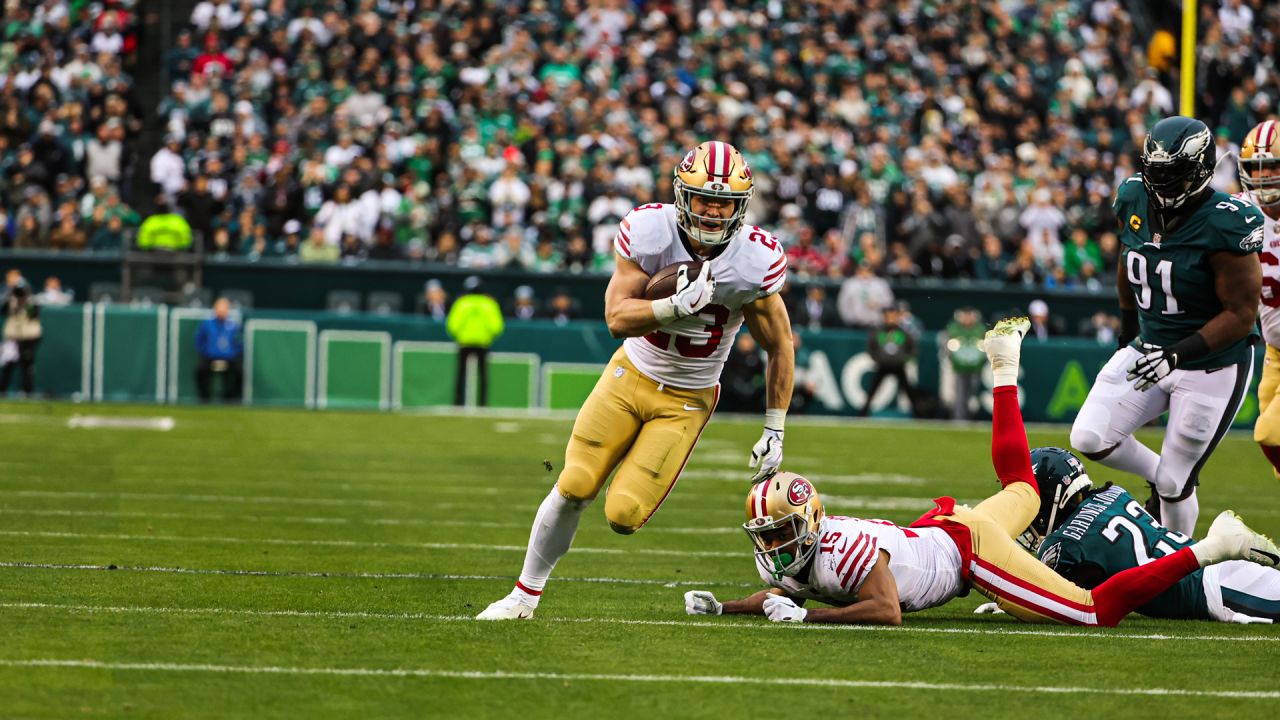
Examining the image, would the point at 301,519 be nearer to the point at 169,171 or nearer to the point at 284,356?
the point at 284,356

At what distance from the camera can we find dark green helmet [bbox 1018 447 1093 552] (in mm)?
6938

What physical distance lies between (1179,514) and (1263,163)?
1.60m

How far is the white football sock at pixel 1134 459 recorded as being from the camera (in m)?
7.62

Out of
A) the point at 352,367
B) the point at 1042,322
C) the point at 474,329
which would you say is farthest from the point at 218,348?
the point at 1042,322

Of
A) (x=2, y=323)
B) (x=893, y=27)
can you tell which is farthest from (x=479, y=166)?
(x=893, y=27)

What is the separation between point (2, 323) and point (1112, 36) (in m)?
15.5

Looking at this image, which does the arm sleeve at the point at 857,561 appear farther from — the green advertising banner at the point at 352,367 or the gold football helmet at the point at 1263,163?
the green advertising banner at the point at 352,367

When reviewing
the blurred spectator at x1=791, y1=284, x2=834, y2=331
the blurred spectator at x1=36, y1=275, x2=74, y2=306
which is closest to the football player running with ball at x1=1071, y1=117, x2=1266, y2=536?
the blurred spectator at x1=791, y1=284, x2=834, y2=331

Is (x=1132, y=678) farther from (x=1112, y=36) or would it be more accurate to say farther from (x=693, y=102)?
(x=1112, y=36)

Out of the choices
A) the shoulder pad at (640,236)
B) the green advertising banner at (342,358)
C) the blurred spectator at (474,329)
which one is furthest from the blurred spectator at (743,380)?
the shoulder pad at (640,236)

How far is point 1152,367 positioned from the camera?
712 centimetres

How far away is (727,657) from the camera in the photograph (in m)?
5.54

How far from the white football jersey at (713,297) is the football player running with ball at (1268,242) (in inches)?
105

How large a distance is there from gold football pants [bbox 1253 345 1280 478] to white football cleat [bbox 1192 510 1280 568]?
1614mm
